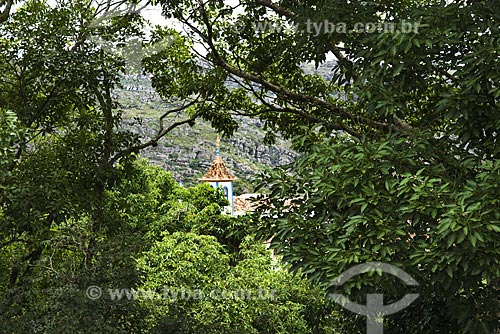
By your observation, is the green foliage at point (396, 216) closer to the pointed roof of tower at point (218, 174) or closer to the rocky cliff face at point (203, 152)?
the pointed roof of tower at point (218, 174)

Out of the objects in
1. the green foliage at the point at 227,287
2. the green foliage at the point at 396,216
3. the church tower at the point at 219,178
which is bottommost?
the green foliage at the point at 396,216

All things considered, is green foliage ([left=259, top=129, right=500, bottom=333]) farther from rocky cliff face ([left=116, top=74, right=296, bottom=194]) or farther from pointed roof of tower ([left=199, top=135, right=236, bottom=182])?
rocky cliff face ([left=116, top=74, right=296, bottom=194])

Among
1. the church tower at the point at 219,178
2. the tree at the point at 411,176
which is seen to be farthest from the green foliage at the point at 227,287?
the church tower at the point at 219,178

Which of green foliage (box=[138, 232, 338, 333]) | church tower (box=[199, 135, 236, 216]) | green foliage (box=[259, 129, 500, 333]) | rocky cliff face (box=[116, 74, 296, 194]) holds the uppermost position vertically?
rocky cliff face (box=[116, 74, 296, 194])

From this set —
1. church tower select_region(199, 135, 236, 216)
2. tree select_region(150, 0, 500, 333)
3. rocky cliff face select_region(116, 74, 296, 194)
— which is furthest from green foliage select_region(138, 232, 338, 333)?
rocky cliff face select_region(116, 74, 296, 194)

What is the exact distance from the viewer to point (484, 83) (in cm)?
360

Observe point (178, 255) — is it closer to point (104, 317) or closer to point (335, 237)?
point (104, 317)

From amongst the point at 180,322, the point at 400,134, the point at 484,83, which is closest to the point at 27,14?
the point at 180,322

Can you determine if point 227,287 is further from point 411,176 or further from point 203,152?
point 203,152

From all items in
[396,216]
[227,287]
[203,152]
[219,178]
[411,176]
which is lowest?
[396,216]

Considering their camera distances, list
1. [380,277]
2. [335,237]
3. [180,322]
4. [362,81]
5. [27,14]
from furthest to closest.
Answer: [180,322]
[27,14]
[362,81]
[335,237]
[380,277]

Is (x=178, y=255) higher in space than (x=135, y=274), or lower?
higher

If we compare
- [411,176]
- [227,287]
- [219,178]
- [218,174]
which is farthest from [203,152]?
[411,176]

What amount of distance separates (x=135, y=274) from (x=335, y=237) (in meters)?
3.00
